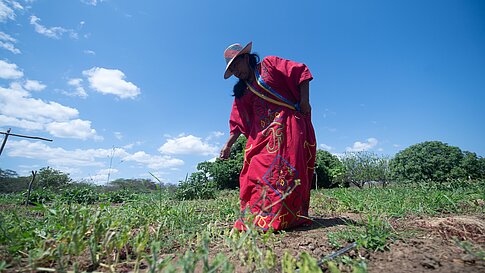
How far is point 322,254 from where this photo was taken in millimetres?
1501

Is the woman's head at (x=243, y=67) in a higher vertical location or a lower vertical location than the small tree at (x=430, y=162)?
lower

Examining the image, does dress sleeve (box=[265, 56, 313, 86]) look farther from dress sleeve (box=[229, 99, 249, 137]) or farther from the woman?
dress sleeve (box=[229, 99, 249, 137])

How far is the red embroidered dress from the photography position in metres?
2.24

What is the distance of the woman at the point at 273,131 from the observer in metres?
2.28

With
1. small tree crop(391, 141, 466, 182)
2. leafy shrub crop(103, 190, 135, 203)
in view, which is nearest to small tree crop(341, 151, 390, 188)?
small tree crop(391, 141, 466, 182)

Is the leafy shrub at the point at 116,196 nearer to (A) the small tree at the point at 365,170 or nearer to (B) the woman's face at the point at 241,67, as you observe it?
(B) the woman's face at the point at 241,67

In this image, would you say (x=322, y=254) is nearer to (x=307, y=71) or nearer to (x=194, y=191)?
(x=307, y=71)

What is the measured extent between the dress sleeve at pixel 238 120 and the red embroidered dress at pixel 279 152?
154mm

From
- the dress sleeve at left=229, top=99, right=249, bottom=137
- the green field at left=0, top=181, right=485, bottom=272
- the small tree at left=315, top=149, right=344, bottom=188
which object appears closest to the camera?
the green field at left=0, top=181, right=485, bottom=272

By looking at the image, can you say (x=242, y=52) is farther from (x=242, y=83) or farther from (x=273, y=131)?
(x=273, y=131)

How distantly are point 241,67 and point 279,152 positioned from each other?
44.4 inches

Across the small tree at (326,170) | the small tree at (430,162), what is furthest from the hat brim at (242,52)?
the small tree at (430,162)

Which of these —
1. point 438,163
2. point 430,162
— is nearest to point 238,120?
point 430,162

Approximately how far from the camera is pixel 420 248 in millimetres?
1478
